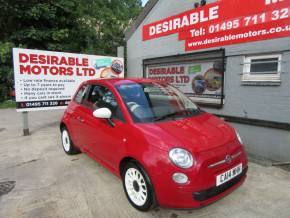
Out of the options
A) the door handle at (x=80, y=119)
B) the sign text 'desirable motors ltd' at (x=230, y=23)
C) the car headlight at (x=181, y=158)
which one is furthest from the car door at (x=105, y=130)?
the sign text 'desirable motors ltd' at (x=230, y=23)

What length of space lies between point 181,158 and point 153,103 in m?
1.11

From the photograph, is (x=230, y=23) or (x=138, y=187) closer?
(x=138, y=187)

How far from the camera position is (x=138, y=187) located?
113 inches

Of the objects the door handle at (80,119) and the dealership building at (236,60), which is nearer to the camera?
the door handle at (80,119)

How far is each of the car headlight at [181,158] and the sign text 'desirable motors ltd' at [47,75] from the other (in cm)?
512

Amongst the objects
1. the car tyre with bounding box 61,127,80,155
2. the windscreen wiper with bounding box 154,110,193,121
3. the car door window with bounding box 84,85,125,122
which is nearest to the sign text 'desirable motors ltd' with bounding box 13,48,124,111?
the car tyre with bounding box 61,127,80,155

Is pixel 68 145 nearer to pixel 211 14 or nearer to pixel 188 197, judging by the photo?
pixel 188 197

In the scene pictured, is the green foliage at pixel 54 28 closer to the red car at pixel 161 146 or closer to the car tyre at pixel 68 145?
the car tyre at pixel 68 145

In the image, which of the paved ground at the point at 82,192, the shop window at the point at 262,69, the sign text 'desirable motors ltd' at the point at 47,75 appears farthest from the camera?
the sign text 'desirable motors ltd' at the point at 47,75

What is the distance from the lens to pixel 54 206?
3080mm

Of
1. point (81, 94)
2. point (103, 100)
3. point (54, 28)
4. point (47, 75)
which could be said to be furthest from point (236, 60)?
point (54, 28)

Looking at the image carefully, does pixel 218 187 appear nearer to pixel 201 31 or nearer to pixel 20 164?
pixel 20 164

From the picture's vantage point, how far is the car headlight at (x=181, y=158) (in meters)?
2.45

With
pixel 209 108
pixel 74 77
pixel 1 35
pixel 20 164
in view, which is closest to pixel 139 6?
pixel 1 35
